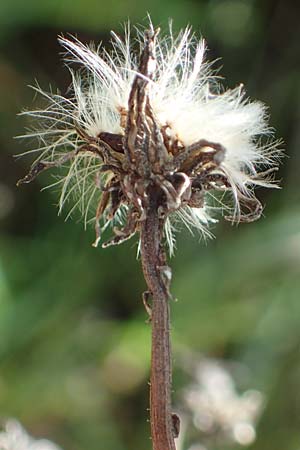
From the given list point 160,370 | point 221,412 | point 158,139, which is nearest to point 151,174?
point 158,139

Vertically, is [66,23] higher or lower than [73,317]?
higher

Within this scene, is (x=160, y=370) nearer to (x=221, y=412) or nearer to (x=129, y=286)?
(x=221, y=412)

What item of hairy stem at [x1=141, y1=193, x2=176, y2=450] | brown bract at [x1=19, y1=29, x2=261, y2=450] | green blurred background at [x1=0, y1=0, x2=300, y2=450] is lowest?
hairy stem at [x1=141, y1=193, x2=176, y2=450]

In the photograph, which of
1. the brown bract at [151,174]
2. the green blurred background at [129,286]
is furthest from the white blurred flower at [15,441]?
the green blurred background at [129,286]

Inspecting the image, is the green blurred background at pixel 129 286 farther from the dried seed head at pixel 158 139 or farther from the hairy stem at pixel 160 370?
the hairy stem at pixel 160 370

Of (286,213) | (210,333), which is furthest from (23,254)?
(286,213)

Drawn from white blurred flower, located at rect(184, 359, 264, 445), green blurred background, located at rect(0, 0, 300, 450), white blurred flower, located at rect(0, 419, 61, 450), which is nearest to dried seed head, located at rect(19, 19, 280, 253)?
white blurred flower, located at rect(0, 419, 61, 450)

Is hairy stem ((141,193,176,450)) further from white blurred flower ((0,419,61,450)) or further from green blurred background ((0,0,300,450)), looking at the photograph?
green blurred background ((0,0,300,450))

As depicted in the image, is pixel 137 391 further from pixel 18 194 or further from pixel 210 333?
pixel 18 194
